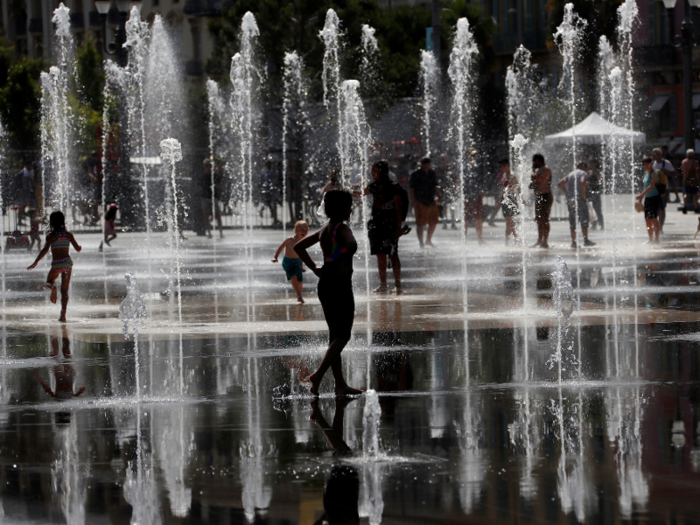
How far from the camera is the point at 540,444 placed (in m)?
6.56

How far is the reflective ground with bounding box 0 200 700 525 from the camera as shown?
5590mm

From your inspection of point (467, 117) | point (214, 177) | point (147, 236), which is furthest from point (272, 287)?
point (467, 117)

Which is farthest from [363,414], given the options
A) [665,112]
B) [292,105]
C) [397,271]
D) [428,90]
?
[665,112]

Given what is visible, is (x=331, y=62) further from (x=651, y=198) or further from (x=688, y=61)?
(x=651, y=198)

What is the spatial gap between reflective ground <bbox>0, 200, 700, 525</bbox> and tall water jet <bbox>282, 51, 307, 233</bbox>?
17.4m

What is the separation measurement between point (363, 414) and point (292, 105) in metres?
30.7

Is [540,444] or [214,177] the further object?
[214,177]

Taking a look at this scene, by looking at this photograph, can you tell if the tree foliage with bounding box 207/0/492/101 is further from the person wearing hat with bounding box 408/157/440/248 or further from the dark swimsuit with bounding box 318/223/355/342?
the dark swimsuit with bounding box 318/223/355/342

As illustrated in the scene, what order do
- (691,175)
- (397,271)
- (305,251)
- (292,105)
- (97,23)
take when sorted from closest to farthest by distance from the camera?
(305,251), (397,271), (691,175), (292,105), (97,23)

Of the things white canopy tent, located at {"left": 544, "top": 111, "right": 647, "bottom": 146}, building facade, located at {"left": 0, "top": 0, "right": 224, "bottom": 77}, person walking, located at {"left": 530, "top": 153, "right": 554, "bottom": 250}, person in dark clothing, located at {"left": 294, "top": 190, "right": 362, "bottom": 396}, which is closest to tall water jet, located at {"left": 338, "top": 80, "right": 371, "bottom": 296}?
white canopy tent, located at {"left": 544, "top": 111, "right": 647, "bottom": 146}

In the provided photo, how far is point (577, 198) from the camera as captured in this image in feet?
70.1

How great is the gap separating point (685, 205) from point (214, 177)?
11618mm

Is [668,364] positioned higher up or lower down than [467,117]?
lower down

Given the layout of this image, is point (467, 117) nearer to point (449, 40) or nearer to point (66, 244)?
point (449, 40)
